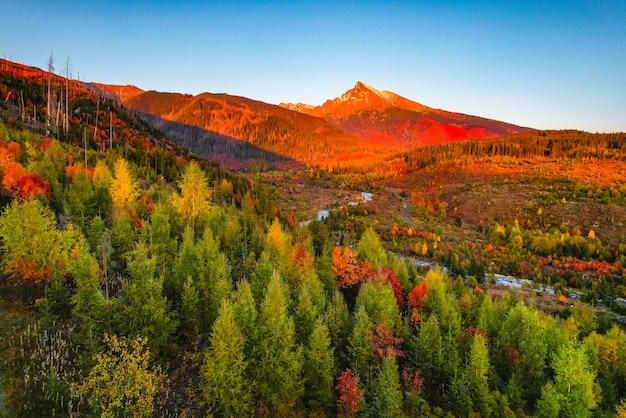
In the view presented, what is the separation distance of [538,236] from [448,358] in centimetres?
12663

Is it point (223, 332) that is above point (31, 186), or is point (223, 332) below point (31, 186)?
below

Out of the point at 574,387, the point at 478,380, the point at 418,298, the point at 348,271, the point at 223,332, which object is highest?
the point at 223,332

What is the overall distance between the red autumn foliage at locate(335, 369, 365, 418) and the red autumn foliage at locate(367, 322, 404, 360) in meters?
6.77

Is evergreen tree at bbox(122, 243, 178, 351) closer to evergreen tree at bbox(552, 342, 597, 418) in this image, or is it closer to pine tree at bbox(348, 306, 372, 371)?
pine tree at bbox(348, 306, 372, 371)

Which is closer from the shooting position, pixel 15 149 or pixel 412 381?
pixel 412 381

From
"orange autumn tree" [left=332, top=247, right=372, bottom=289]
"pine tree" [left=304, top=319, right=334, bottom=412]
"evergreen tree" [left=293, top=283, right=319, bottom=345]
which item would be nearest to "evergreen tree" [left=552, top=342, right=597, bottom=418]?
"pine tree" [left=304, top=319, right=334, bottom=412]

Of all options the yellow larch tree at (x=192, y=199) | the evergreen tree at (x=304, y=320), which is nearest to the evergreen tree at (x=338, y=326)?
the evergreen tree at (x=304, y=320)

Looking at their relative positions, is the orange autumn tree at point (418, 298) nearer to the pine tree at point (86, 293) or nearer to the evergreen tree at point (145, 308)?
the evergreen tree at point (145, 308)

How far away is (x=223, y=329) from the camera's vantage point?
114 feet

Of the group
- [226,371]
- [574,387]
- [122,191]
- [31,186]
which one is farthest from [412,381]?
[31,186]

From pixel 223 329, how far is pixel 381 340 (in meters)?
24.1

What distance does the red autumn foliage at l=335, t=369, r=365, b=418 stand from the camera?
3966 centimetres

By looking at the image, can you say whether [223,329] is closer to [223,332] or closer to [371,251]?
[223,332]

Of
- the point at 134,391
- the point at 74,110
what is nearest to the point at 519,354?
the point at 134,391
